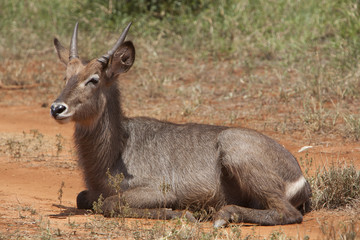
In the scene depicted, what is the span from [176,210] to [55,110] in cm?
161

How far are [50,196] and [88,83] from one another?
1462 millimetres

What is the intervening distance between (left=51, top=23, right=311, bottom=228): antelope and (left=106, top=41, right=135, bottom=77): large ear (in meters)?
0.01

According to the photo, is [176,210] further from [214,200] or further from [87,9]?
[87,9]

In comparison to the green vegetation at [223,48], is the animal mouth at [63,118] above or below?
below

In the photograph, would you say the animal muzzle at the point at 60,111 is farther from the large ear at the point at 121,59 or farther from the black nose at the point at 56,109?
the large ear at the point at 121,59

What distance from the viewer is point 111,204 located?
5.94 meters

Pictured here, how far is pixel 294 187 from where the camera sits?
20.3 feet

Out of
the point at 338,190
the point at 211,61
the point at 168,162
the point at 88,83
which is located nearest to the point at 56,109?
the point at 88,83

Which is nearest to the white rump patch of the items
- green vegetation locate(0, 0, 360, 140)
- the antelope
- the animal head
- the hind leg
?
the antelope

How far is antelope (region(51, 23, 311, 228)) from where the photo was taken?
19.7 feet

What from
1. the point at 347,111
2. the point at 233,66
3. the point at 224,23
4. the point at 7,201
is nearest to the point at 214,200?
the point at 7,201

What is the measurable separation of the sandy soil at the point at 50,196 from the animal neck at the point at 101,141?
538 mm

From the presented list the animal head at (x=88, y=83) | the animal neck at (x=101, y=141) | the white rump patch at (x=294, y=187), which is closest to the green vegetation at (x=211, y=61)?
the white rump patch at (x=294, y=187)

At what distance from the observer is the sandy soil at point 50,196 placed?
5.30 m
